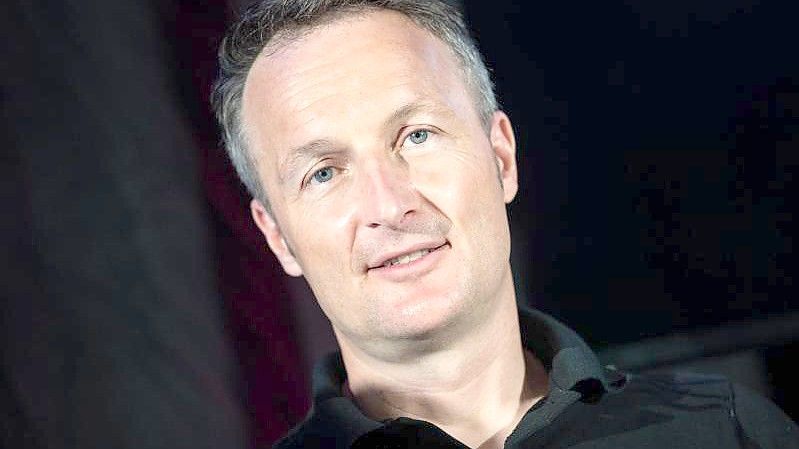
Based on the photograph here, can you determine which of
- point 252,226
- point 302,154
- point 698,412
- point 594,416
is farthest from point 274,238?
point 698,412

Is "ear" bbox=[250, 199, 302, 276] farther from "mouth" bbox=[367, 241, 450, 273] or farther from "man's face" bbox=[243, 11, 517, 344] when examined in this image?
"mouth" bbox=[367, 241, 450, 273]

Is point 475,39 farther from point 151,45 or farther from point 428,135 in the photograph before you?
point 151,45

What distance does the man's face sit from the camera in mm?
1416

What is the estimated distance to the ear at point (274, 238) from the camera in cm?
156

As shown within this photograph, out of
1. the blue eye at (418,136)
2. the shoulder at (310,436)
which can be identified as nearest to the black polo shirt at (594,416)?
the shoulder at (310,436)

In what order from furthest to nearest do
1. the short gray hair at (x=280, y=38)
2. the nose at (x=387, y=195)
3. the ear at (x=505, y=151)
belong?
the ear at (x=505, y=151)
the short gray hair at (x=280, y=38)
the nose at (x=387, y=195)

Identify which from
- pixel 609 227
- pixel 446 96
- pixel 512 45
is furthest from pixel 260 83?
pixel 609 227

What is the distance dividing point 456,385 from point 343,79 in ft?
1.60

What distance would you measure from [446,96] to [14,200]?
2.13 feet

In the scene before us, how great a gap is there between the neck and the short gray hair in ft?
1.03

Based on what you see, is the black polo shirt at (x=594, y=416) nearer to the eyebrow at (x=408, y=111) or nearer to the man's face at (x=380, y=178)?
the man's face at (x=380, y=178)

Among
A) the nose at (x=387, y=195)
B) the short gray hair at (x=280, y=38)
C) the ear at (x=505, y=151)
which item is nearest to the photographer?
the nose at (x=387, y=195)

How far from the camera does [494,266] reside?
58.1 inches

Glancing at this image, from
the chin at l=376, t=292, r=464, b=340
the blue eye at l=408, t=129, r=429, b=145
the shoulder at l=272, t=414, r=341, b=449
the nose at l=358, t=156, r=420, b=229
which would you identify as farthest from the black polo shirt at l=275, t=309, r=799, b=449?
the blue eye at l=408, t=129, r=429, b=145
